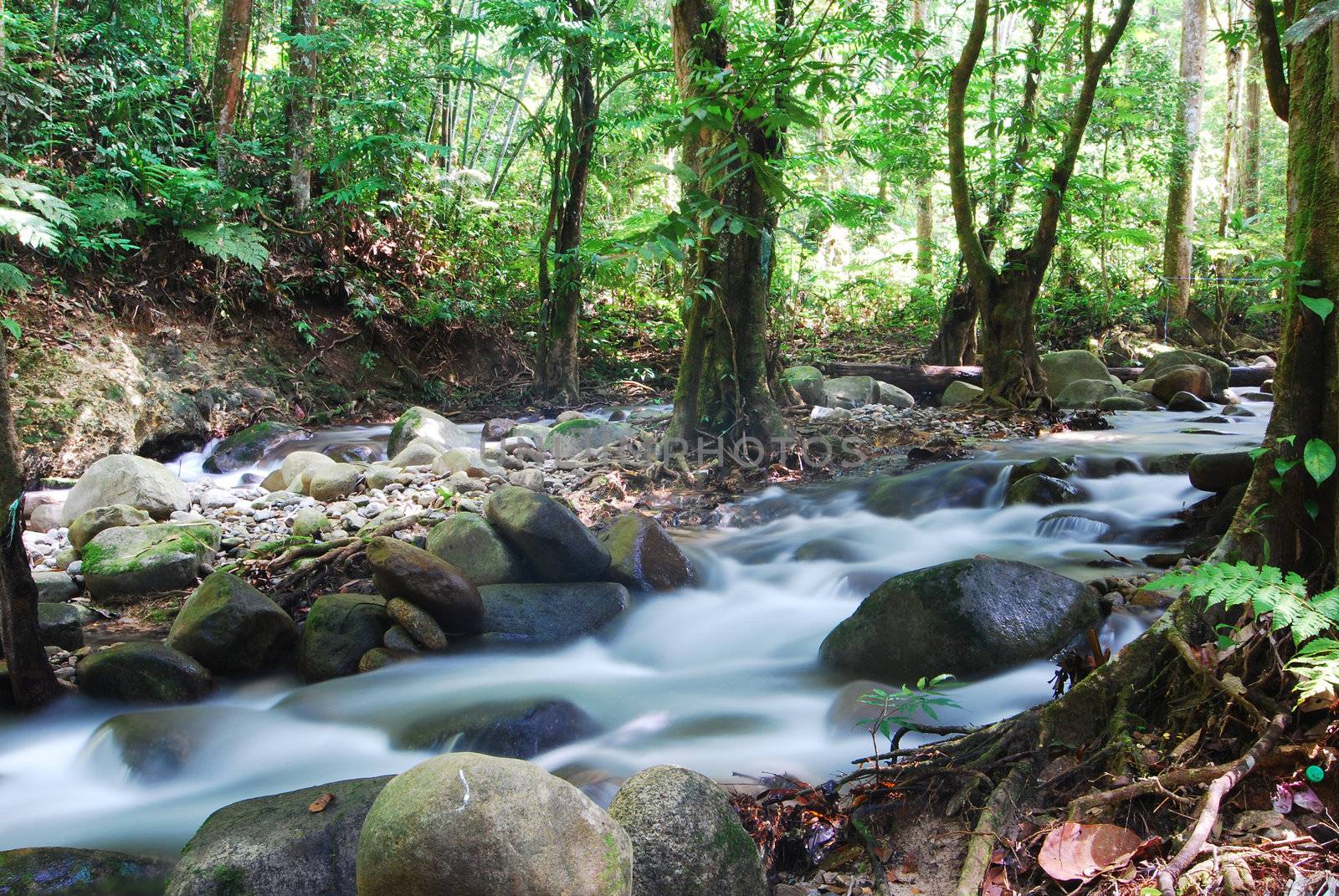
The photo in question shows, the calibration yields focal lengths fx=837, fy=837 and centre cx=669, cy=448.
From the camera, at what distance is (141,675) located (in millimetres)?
3959

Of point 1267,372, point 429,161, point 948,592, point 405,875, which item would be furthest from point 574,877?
point 1267,372

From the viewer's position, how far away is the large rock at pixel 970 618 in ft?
12.3

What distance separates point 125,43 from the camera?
407 inches

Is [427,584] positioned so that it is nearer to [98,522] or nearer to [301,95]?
[98,522]

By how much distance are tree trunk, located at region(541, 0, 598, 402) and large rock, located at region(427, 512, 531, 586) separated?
4.89 m

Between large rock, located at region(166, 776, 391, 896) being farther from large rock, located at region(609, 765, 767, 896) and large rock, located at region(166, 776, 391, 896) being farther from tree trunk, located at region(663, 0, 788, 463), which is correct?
tree trunk, located at region(663, 0, 788, 463)

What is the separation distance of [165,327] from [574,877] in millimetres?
9828

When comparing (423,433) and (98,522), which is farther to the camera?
(423,433)

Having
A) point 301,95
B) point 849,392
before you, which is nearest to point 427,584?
point 849,392

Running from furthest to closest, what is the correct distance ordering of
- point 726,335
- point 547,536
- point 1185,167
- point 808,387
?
point 1185,167 → point 808,387 → point 726,335 → point 547,536

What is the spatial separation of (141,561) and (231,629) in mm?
1470

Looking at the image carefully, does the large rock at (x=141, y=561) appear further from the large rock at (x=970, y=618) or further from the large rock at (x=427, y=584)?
the large rock at (x=970, y=618)

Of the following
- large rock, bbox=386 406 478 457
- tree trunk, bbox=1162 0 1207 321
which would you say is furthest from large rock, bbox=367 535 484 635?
tree trunk, bbox=1162 0 1207 321

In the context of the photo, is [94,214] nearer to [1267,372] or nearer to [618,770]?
[618,770]
